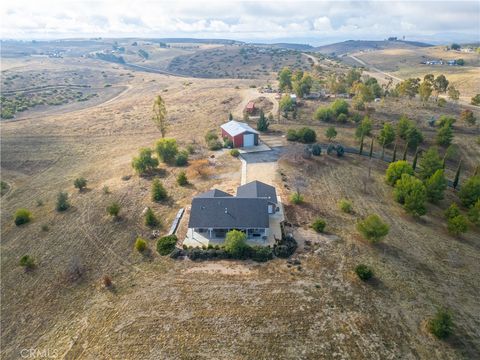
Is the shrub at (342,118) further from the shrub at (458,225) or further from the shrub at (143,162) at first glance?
the shrub at (143,162)

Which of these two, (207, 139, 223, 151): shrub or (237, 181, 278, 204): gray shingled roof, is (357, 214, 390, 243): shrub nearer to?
(237, 181, 278, 204): gray shingled roof

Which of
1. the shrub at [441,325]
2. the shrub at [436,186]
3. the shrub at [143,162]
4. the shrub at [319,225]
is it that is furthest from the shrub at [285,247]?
the shrub at [143,162]

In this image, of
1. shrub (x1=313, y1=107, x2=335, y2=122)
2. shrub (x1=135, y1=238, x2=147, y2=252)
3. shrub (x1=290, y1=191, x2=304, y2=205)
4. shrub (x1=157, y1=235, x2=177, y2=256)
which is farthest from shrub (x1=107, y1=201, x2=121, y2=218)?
shrub (x1=313, y1=107, x2=335, y2=122)

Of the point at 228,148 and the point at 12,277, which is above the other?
the point at 228,148

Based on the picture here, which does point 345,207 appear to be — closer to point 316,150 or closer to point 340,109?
point 316,150

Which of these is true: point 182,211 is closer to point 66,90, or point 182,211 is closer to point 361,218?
point 361,218

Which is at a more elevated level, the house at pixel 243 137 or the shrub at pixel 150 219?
the house at pixel 243 137

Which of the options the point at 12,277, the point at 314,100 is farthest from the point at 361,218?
the point at 314,100
